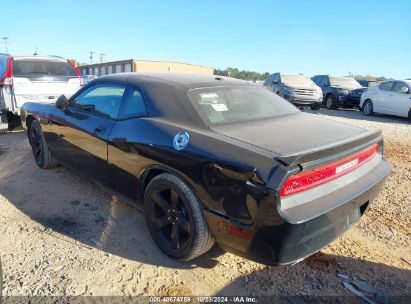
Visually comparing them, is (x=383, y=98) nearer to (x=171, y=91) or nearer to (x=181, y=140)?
(x=171, y=91)

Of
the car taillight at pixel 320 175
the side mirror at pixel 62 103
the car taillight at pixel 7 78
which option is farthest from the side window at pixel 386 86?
Result: the car taillight at pixel 7 78

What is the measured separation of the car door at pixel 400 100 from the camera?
11422mm

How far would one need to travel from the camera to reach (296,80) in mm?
14336

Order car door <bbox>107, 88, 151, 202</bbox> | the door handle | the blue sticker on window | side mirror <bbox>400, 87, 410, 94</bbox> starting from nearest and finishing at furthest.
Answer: the blue sticker on window, car door <bbox>107, 88, 151, 202</bbox>, the door handle, side mirror <bbox>400, 87, 410, 94</bbox>

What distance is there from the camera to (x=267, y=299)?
8.14ft

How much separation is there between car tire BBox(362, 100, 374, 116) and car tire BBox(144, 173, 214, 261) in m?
11.9

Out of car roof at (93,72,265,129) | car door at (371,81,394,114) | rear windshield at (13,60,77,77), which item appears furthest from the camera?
car door at (371,81,394,114)

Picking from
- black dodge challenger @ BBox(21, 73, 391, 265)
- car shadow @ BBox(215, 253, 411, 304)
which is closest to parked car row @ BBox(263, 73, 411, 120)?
black dodge challenger @ BBox(21, 73, 391, 265)

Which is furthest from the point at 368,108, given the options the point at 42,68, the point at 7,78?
the point at 7,78

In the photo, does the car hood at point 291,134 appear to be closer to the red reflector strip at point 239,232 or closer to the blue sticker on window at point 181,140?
the blue sticker on window at point 181,140

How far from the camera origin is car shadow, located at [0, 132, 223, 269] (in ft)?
10.1

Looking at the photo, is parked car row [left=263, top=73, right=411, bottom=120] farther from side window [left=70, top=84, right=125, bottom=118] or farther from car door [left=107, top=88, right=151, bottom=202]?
car door [left=107, top=88, right=151, bottom=202]

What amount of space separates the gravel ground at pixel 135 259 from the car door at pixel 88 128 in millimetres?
461

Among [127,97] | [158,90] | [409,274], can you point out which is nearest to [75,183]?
[127,97]
